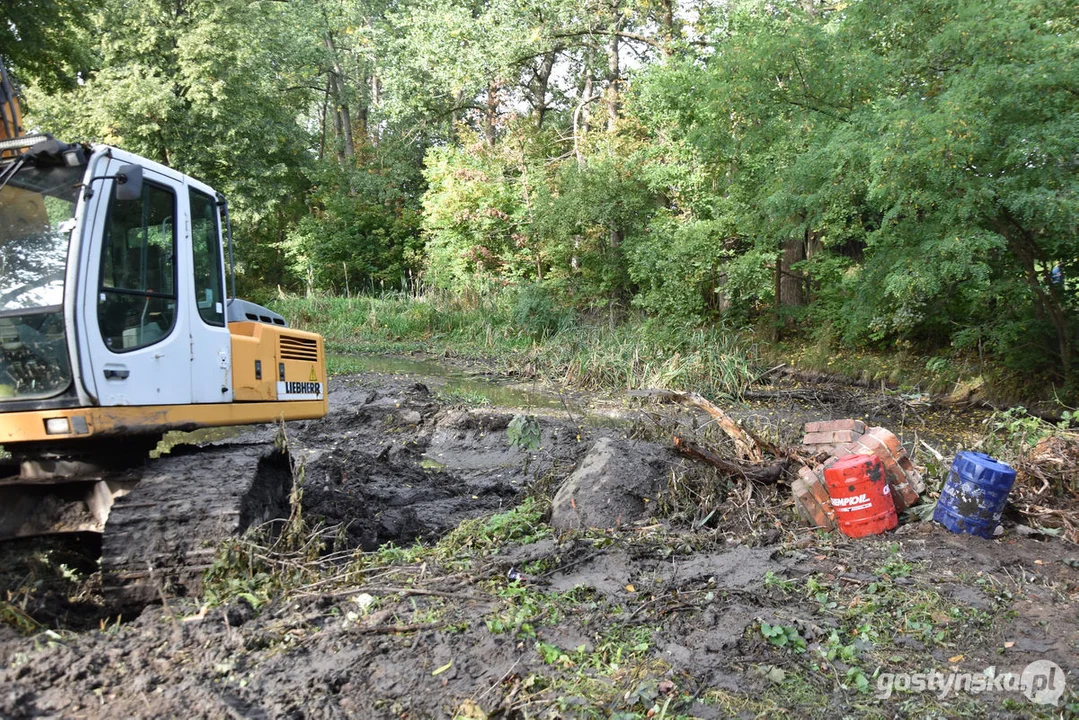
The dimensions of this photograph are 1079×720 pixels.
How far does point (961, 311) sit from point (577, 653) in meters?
Answer: 11.7

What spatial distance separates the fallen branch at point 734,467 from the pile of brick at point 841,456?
199 millimetres

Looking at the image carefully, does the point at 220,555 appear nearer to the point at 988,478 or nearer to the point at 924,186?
the point at 988,478

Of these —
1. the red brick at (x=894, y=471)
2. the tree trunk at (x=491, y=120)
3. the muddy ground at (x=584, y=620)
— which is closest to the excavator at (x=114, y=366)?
the muddy ground at (x=584, y=620)

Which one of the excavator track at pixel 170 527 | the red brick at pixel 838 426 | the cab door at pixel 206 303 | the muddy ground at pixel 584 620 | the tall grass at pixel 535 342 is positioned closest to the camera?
the muddy ground at pixel 584 620

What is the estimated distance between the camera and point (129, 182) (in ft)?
14.5

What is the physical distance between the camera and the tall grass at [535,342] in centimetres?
1343

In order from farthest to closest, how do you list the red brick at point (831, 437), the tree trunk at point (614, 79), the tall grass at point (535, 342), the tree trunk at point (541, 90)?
1. the tree trunk at point (541, 90)
2. the tree trunk at point (614, 79)
3. the tall grass at point (535, 342)
4. the red brick at point (831, 437)

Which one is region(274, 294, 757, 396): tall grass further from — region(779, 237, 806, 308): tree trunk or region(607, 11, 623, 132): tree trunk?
region(607, 11, 623, 132): tree trunk

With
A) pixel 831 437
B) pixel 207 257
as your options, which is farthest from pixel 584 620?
pixel 207 257

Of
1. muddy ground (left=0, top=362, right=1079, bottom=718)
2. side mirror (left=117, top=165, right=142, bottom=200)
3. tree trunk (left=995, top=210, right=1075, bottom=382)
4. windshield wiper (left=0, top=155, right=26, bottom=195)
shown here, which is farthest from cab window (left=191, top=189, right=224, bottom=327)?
tree trunk (left=995, top=210, right=1075, bottom=382)

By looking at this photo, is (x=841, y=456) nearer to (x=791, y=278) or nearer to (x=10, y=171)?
(x=10, y=171)

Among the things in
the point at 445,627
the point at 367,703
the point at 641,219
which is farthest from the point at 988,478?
the point at 641,219

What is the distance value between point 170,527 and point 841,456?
4.47 meters

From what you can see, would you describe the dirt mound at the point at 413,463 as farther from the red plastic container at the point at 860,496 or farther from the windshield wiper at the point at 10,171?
the windshield wiper at the point at 10,171
